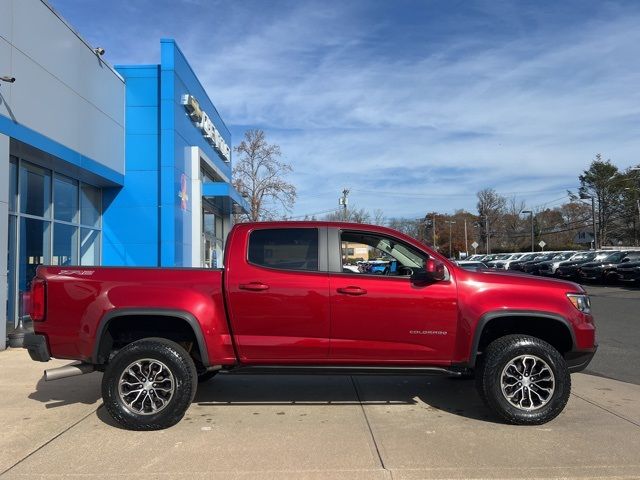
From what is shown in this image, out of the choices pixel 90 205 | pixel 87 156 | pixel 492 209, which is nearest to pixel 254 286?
pixel 87 156

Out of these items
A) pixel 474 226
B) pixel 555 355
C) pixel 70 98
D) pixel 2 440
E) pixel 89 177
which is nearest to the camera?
pixel 2 440

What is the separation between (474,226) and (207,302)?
121 metres

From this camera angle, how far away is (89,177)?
14.0m

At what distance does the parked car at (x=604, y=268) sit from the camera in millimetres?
26219

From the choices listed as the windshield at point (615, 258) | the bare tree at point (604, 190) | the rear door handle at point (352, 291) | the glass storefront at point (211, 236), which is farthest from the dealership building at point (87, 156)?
the bare tree at point (604, 190)

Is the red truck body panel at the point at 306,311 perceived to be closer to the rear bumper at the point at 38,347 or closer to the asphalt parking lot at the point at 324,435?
the rear bumper at the point at 38,347

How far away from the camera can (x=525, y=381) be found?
5.16 metres

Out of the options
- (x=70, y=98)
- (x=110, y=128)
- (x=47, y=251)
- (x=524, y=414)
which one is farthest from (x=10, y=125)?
(x=524, y=414)

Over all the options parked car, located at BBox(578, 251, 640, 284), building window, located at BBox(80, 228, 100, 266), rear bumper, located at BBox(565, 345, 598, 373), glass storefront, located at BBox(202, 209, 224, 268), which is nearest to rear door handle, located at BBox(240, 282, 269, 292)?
rear bumper, located at BBox(565, 345, 598, 373)

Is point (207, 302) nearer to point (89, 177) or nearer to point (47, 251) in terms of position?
point (47, 251)

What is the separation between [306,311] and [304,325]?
14 cm

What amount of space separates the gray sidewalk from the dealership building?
17.2 feet

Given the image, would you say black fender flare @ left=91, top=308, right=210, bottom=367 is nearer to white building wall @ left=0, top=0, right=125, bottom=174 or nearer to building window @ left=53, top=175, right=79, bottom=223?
white building wall @ left=0, top=0, right=125, bottom=174

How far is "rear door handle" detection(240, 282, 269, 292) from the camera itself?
517 centimetres
